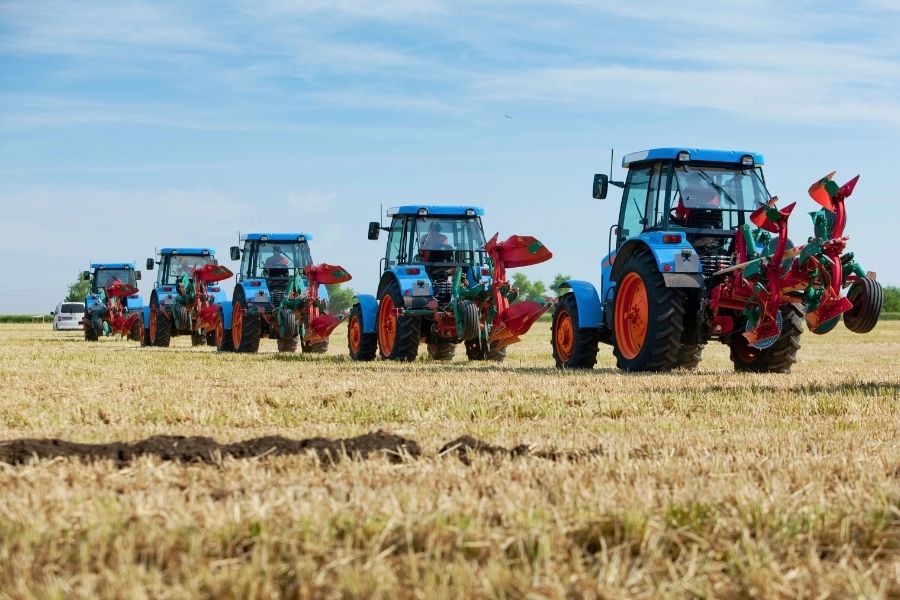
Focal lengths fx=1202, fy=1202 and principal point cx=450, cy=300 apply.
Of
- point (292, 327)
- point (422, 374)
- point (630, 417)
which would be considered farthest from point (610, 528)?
point (292, 327)

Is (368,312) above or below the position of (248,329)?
above

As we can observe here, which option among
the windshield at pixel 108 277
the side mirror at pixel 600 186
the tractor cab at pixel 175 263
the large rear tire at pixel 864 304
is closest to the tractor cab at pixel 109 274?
the windshield at pixel 108 277

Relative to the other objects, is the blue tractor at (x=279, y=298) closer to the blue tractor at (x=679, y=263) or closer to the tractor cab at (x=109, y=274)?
the blue tractor at (x=679, y=263)

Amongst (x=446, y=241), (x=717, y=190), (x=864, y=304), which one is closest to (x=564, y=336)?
(x=717, y=190)

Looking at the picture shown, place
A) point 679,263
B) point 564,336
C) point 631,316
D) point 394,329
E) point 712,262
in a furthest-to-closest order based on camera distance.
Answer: point 394,329 → point 564,336 → point 631,316 → point 712,262 → point 679,263

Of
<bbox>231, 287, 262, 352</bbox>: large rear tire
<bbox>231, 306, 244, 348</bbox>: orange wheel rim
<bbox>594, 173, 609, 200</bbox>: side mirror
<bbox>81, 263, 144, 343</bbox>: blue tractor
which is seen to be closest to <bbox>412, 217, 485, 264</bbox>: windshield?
<bbox>594, 173, 609, 200</bbox>: side mirror

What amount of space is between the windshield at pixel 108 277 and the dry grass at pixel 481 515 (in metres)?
26.4

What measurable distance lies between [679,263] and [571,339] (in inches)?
93.7

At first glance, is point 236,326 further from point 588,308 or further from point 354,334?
point 588,308

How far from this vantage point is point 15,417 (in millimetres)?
6914

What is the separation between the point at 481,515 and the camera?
11.0 feet

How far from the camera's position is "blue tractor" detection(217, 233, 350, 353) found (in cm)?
1841

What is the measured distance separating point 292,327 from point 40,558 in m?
15.7

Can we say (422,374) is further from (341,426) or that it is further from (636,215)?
(341,426)
